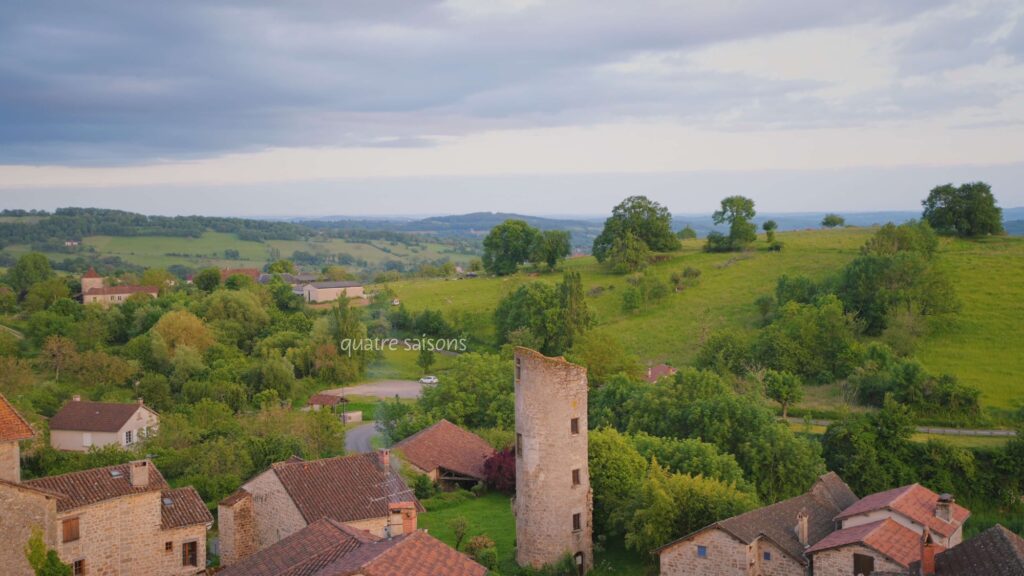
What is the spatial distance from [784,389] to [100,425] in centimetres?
4375

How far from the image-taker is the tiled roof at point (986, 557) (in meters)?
22.8

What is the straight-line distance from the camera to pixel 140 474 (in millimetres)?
29391

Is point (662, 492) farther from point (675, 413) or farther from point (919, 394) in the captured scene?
point (919, 394)

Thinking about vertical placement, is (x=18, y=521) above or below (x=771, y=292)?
below

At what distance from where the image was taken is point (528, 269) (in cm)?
11331

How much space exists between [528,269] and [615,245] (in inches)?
669

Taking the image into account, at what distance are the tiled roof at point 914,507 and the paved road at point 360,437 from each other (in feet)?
99.8

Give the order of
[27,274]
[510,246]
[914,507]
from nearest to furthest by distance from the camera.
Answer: [914,507] < [510,246] < [27,274]

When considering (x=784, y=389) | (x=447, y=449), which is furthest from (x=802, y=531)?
(x=784, y=389)

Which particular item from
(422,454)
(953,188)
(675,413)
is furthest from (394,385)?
(953,188)

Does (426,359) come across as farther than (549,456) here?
Yes

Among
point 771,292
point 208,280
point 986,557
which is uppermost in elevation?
point 771,292

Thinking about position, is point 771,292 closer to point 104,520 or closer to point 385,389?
point 385,389

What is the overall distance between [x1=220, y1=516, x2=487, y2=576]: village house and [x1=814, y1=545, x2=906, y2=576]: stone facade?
42.8 feet
